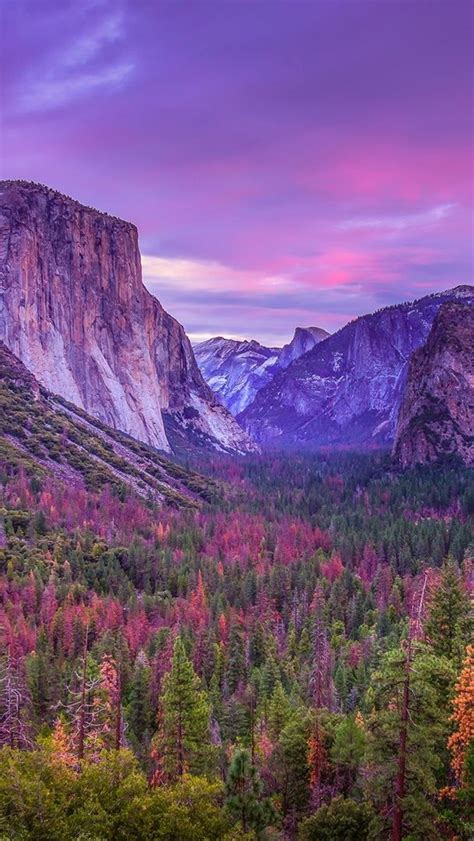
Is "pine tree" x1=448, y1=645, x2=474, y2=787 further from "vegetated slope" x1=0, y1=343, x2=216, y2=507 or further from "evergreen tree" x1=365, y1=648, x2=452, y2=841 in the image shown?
"vegetated slope" x1=0, y1=343, x2=216, y2=507

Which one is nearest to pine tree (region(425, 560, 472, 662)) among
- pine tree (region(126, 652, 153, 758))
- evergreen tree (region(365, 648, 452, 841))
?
evergreen tree (region(365, 648, 452, 841))

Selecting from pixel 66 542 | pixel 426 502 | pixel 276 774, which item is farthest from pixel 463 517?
pixel 276 774

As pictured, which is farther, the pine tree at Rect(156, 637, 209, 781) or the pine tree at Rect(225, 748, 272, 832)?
the pine tree at Rect(156, 637, 209, 781)

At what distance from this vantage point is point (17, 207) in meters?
200

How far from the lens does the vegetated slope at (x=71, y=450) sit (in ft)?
453

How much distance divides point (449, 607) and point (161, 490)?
122138 mm

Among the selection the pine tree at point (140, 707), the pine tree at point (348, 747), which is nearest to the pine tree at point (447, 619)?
the pine tree at point (348, 747)

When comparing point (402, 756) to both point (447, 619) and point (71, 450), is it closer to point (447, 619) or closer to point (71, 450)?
point (447, 619)

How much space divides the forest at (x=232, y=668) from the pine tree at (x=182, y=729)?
0.10m

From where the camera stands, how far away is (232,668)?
59594mm

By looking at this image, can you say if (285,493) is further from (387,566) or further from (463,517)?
(387,566)

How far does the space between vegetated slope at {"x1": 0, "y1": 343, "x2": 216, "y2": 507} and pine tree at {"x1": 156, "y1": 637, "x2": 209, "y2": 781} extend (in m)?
98.3

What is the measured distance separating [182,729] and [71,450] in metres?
120

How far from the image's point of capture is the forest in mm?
22391
